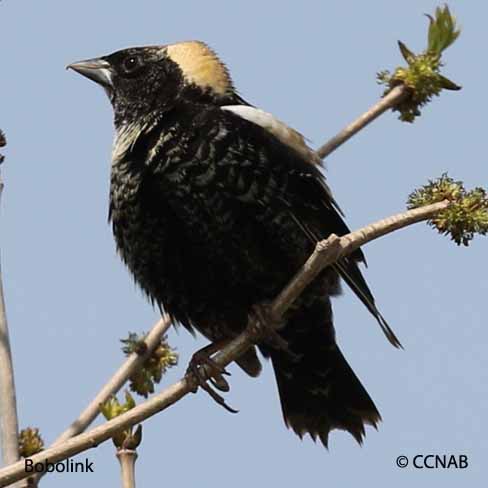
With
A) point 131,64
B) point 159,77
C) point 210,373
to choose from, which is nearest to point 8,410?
point 210,373

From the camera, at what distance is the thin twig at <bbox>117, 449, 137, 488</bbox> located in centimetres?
233

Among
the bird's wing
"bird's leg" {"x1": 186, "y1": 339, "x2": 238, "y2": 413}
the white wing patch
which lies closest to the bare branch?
"bird's leg" {"x1": 186, "y1": 339, "x2": 238, "y2": 413}

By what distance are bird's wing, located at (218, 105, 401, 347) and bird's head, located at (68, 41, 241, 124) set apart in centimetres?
20

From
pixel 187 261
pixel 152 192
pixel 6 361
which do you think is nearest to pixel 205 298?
pixel 187 261

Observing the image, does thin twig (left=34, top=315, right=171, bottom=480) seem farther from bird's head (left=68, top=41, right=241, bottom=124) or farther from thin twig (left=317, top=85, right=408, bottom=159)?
bird's head (left=68, top=41, right=241, bottom=124)

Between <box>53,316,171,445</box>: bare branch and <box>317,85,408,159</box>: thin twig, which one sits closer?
<box>53,316,171,445</box>: bare branch

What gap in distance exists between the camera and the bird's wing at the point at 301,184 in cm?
363

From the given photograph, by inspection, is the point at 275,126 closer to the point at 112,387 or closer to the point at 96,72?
the point at 96,72

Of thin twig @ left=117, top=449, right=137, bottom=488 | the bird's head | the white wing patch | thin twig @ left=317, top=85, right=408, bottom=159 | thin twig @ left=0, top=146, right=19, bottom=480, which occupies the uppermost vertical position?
the bird's head

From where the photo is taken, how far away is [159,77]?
410 centimetres

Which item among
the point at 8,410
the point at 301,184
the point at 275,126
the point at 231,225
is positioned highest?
the point at 275,126

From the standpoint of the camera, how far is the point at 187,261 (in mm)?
3596

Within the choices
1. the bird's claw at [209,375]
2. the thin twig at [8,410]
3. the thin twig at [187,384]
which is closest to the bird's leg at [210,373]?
the bird's claw at [209,375]

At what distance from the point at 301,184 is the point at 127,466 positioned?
149 cm
